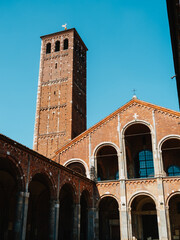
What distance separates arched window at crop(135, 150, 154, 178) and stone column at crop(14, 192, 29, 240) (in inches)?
583

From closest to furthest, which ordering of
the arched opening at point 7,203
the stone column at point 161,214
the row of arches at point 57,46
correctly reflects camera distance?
the arched opening at point 7,203 → the stone column at point 161,214 → the row of arches at point 57,46

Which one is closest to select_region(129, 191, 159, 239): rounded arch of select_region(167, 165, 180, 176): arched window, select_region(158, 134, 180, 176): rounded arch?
select_region(167, 165, 180, 176): arched window

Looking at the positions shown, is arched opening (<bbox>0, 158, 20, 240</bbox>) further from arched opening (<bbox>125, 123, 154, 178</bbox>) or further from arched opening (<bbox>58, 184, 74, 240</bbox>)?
arched opening (<bbox>125, 123, 154, 178</bbox>)

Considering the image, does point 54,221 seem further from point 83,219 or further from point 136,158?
point 136,158

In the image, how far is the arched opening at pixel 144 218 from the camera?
2588 cm

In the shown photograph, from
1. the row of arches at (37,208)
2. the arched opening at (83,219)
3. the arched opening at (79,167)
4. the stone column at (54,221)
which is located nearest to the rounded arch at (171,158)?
the arched opening at (79,167)

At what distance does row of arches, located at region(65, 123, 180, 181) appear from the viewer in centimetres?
2631

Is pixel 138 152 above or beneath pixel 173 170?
above

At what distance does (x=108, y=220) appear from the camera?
27031 mm

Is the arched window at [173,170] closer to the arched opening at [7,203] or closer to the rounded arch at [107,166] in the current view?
the rounded arch at [107,166]

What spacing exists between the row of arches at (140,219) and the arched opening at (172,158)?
237cm

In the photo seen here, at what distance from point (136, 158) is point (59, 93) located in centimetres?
1455

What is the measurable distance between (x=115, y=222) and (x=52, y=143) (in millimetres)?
12439

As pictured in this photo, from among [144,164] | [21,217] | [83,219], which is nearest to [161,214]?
[144,164]
